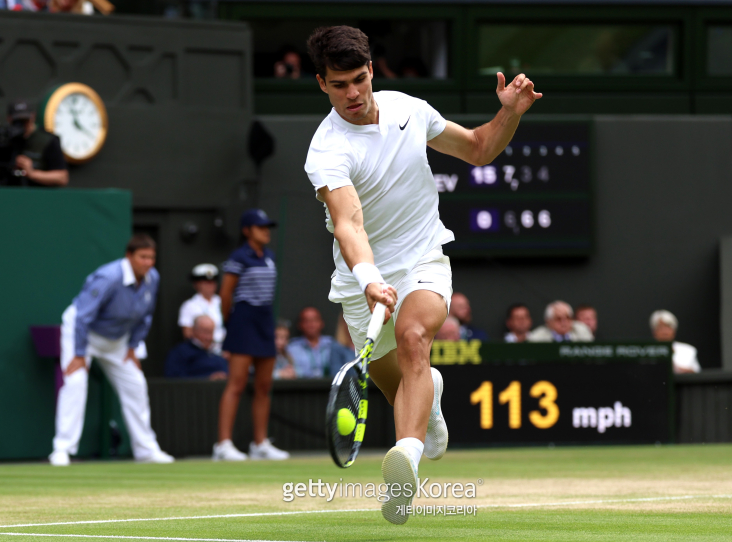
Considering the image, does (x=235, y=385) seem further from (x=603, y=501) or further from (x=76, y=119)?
(x=603, y=501)

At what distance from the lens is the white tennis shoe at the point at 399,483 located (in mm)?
4453

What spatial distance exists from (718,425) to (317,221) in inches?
205

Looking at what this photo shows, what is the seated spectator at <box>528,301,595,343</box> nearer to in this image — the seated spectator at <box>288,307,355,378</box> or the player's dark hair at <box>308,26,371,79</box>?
the seated spectator at <box>288,307,355,378</box>

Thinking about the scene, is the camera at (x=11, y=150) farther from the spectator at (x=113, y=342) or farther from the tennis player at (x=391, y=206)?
the tennis player at (x=391, y=206)

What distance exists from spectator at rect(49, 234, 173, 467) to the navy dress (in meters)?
0.71

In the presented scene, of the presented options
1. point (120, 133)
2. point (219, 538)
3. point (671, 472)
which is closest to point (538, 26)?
point (120, 133)

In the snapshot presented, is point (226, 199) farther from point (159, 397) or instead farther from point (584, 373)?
point (584, 373)

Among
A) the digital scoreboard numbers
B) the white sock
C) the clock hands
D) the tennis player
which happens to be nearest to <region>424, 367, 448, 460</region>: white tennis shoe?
the tennis player

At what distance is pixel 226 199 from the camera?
14.3 metres

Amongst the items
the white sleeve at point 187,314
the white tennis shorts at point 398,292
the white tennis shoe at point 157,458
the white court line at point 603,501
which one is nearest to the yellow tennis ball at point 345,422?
the white tennis shorts at point 398,292

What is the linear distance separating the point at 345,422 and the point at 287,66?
11133 millimetres

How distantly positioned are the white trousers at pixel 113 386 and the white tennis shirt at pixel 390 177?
5.44 m

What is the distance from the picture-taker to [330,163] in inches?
197

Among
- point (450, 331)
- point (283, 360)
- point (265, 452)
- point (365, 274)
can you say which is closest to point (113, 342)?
point (265, 452)
